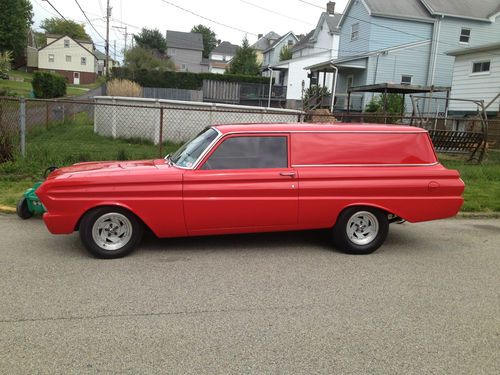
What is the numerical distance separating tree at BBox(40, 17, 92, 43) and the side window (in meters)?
121

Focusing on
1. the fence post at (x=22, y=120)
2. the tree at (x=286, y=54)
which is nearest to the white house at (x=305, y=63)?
the tree at (x=286, y=54)

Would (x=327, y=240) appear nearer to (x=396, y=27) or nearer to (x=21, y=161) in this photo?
(x=21, y=161)

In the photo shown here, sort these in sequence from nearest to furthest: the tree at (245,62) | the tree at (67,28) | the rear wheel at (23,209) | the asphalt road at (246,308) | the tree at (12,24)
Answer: the asphalt road at (246,308), the rear wheel at (23,209), the tree at (245,62), the tree at (12,24), the tree at (67,28)

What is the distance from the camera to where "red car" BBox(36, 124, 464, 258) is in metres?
5.29

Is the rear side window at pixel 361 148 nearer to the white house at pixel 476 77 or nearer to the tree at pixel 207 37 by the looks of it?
the white house at pixel 476 77

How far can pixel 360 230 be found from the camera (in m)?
5.88

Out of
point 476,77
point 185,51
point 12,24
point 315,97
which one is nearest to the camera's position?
point 476,77

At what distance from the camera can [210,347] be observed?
346 cm

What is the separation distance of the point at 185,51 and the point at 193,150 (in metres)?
82.5

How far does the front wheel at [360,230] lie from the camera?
5758 millimetres

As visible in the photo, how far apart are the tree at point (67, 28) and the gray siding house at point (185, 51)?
138 ft

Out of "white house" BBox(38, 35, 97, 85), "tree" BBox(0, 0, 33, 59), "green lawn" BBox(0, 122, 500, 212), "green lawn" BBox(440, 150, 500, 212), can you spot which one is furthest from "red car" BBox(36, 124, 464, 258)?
"white house" BBox(38, 35, 97, 85)

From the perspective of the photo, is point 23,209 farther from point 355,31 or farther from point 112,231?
point 355,31

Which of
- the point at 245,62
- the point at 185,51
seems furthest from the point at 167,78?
the point at 185,51
